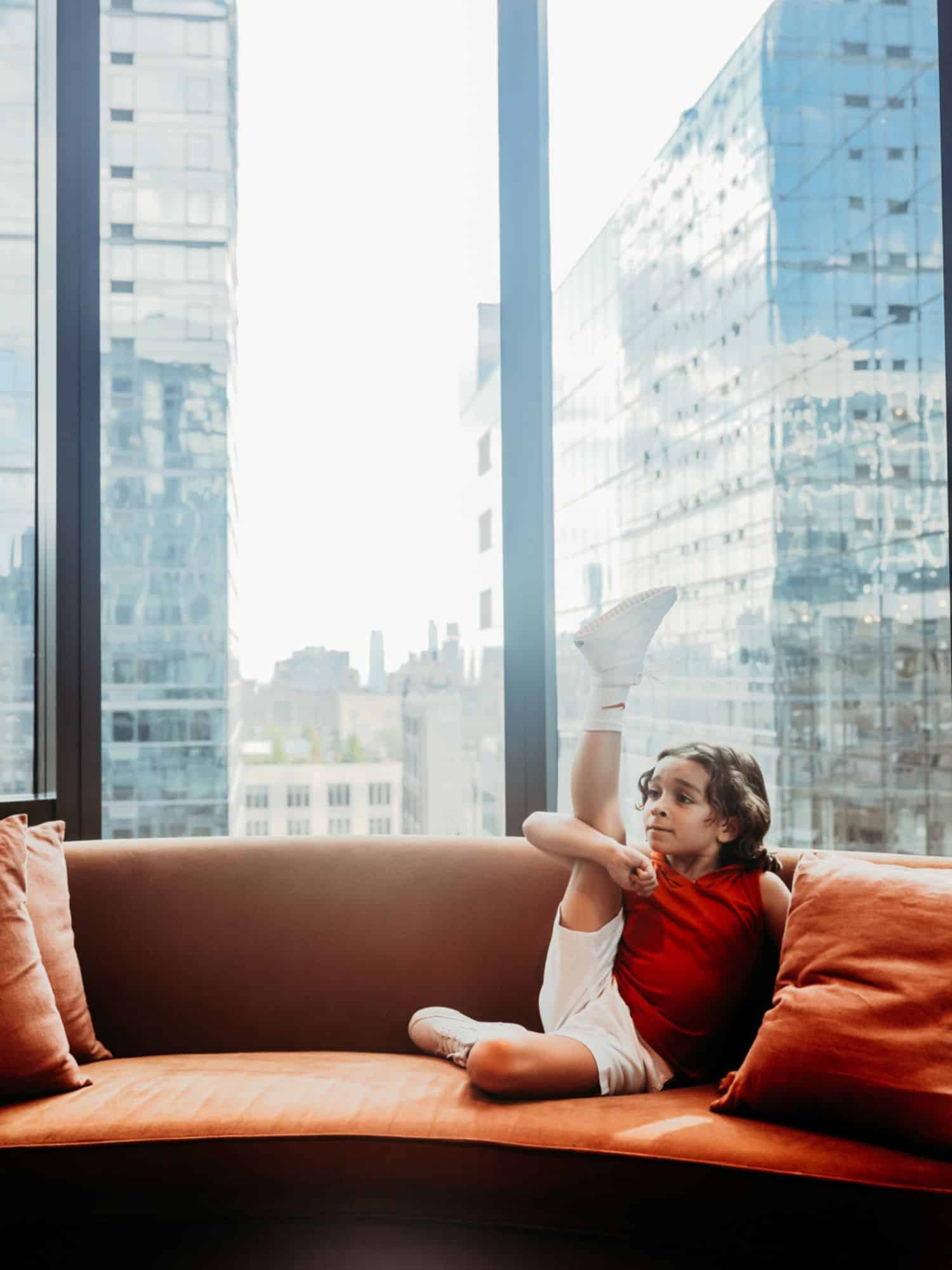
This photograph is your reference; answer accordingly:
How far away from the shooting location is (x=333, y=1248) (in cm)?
158

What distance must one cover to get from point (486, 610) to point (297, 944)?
38.1 inches

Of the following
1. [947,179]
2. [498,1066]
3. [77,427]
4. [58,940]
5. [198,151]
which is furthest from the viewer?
[198,151]

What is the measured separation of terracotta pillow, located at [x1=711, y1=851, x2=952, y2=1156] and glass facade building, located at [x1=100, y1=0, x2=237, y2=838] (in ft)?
4.86

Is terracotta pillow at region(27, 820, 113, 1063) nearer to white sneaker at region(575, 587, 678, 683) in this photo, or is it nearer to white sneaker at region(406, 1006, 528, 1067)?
white sneaker at region(406, 1006, 528, 1067)

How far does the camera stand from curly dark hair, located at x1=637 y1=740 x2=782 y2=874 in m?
1.90

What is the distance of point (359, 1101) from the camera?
1.65 m

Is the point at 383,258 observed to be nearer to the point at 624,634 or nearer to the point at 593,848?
the point at 624,634

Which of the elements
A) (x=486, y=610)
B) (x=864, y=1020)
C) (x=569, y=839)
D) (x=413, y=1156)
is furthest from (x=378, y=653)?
(x=864, y=1020)

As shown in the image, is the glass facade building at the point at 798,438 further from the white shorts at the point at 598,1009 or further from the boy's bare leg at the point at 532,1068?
the boy's bare leg at the point at 532,1068

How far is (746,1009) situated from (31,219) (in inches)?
95.0

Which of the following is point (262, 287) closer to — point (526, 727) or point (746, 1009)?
point (526, 727)

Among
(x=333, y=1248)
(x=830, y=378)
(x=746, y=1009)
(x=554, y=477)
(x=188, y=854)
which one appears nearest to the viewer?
(x=333, y=1248)

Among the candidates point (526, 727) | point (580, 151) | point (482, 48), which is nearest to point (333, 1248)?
point (526, 727)

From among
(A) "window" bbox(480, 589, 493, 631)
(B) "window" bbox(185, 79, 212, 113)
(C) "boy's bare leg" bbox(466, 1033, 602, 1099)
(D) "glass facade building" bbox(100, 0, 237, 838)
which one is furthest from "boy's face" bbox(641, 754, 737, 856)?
(B) "window" bbox(185, 79, 212, 113)
